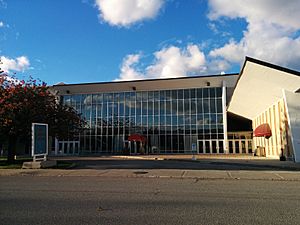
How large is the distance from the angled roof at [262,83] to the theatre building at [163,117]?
5.68 metres

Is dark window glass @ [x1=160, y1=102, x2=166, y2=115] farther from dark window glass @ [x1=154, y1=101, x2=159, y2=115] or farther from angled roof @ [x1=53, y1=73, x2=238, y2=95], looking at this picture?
angled roof @ [x1=53, y1=73, x2=238, y2=95]

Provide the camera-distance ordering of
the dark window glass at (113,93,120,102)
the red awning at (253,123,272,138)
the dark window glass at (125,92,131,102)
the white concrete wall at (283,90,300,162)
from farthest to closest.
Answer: the dark window glass at (113,93,120,102)
the dark window glass at (125,92,131,102)
the red awning at (253,123,272,138)
the white concrete wall at (283,90,300,162)

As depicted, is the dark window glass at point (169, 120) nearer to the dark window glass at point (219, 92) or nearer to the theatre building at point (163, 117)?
the theatre building at point (163, 117)

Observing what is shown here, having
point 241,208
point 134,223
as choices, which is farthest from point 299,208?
point 134,223

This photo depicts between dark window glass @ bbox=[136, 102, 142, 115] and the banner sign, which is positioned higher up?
dark window glass @ bbox=[136, 102, 142, 115]

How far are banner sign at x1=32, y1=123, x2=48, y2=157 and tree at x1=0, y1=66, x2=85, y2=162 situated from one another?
1658 millimetres

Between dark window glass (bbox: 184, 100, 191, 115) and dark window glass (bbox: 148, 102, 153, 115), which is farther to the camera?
dark window glass (bbox: 148, 102, 153, 115)

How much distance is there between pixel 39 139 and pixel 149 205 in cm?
1456

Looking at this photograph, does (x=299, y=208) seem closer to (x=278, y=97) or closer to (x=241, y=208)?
(x=241, y=208)

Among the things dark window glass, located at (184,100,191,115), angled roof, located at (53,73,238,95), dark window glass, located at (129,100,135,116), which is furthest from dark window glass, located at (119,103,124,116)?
dark window glass, located at (184,100,191,115)

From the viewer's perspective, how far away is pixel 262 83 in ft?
87.3

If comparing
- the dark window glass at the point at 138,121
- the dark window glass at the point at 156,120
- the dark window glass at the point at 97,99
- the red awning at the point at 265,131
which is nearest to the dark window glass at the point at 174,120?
the dark window glass at the point at 156,120

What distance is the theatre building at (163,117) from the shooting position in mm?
47750

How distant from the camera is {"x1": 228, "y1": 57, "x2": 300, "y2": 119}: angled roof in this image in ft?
71.6
